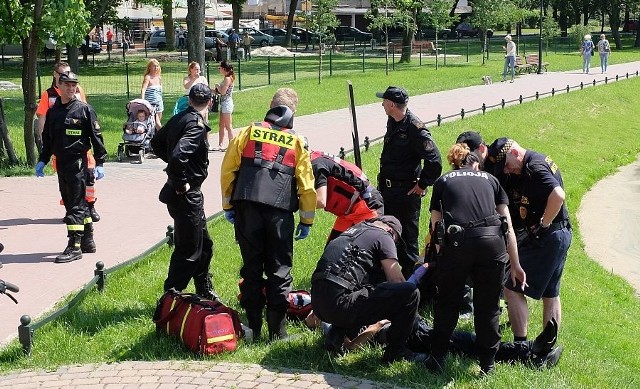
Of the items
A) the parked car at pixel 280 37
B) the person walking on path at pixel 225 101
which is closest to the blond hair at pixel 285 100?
the person walking on path at pixel 225 101

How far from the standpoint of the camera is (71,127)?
1004 cm

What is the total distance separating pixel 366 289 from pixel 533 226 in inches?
62.9

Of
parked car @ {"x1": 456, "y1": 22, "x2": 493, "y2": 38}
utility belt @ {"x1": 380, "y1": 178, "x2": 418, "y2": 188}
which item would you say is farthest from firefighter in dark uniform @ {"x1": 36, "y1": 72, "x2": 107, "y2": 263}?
parked car @ {"x1": 456, "y1": 22, "x2": 493, "y2": 38}

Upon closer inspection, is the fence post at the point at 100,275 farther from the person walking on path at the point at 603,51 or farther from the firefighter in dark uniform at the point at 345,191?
the person walking on path at the point at 603,51

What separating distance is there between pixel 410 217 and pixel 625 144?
1791 centimetres

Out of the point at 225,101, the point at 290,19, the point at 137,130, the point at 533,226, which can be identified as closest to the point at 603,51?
the point at 225,101

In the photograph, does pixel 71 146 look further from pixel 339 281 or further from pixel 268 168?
pixel 339 281

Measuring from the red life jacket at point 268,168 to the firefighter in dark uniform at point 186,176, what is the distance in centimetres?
84

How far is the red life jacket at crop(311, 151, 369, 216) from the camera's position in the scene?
766 centimetres

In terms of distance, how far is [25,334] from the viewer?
7.30 m

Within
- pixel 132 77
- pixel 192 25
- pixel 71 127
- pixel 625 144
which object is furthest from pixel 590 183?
pixel 132 77

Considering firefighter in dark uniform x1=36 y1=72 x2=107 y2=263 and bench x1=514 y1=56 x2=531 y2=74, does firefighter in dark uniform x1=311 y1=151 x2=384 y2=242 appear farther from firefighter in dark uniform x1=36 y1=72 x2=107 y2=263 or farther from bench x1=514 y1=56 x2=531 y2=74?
bench x1=514 y1=56 x2=531 y2=74

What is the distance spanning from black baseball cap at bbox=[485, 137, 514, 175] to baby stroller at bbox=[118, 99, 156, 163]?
10020 mm

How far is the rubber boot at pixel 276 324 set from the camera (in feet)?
24.3
